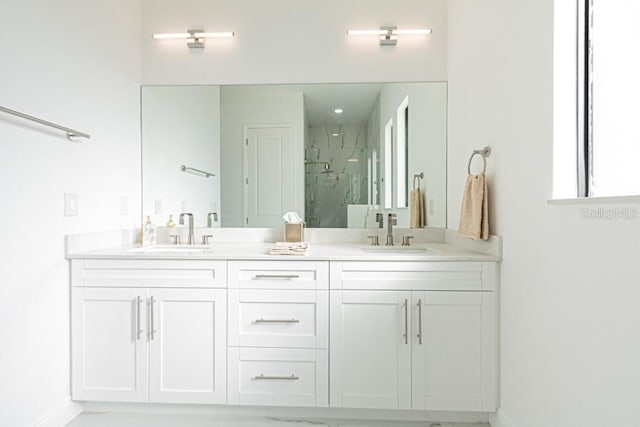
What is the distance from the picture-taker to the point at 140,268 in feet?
6.49

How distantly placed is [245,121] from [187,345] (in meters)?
1.43

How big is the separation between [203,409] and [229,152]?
1.55 meters

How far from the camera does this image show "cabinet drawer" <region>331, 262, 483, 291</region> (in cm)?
189

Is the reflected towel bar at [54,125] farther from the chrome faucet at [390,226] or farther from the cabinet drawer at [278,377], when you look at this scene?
the chrome faucet at [390,226]

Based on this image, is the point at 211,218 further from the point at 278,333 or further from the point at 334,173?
the point at 278,333

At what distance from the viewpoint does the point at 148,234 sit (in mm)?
2482

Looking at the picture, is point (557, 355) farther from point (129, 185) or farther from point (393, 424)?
point (129, 185)

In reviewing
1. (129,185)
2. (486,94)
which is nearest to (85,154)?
(129,185)

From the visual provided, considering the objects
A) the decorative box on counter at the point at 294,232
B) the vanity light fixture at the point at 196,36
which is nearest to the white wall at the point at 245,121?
the decorative box on counter at the point at 294,232

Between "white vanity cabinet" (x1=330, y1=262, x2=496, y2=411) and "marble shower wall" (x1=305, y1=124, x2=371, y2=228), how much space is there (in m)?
0.70

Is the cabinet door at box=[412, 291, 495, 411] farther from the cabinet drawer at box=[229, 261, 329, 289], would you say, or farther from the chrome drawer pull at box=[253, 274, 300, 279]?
the chrome drawer pull at box=[253, 274, 300, 279]

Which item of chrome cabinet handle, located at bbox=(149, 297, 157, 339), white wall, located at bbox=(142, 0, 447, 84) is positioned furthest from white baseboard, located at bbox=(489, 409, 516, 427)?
white wall, located at bbox=(142, 0, 447, 84)

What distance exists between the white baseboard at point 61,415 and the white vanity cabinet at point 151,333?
7 centimetres

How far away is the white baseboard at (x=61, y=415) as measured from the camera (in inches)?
70.3
